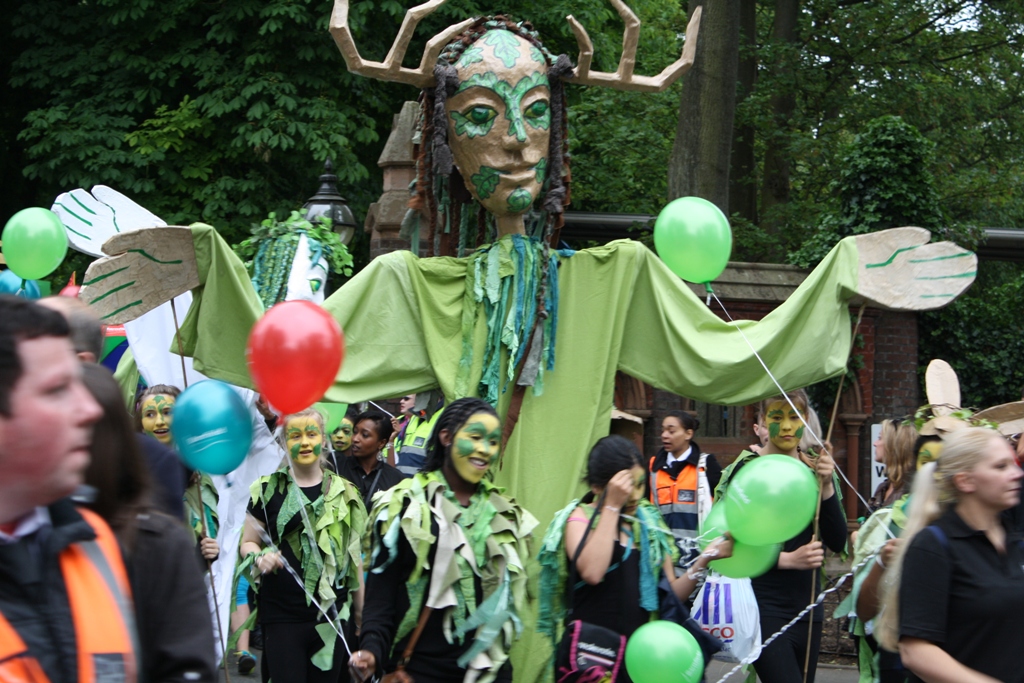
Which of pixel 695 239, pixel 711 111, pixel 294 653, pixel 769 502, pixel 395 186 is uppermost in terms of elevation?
pixel 711 111

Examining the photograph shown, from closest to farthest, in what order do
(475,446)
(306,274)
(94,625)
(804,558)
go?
1. (94,625)
2. (475,446)
3. (804,558)
4. (306,274)

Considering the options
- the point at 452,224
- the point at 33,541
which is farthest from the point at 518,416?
the point at 33,541

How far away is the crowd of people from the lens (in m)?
2.22

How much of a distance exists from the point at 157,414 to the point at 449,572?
2.52m

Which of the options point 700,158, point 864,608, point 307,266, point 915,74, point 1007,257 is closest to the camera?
point 864,608

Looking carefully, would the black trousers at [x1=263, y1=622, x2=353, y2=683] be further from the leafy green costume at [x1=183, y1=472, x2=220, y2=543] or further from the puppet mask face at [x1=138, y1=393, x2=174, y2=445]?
the puppet mask face at [x1=138, y1=393, x2=174, y2=445]

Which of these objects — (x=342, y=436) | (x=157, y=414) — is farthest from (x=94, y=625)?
(x=342, y=436)

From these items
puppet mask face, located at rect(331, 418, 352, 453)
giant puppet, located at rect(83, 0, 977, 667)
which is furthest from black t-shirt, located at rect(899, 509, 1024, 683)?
puppet mask face, located at rect(331, 418, 352, 453)

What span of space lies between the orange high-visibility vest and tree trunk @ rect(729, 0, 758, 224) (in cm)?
1370

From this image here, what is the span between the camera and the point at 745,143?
16031 mm

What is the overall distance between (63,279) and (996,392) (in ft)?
31.5

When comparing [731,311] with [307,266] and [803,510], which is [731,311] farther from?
[803,510]

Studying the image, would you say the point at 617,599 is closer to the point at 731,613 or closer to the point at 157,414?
the point at 731,613

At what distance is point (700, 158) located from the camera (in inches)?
491
